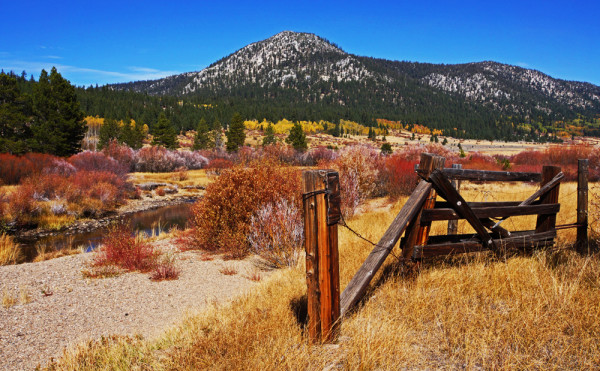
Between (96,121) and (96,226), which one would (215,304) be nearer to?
(96,226)

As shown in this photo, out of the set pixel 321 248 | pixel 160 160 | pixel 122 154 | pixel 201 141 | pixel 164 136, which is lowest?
pixel 321 248

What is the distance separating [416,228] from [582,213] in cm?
370

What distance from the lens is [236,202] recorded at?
9477mm

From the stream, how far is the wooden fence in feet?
26.2

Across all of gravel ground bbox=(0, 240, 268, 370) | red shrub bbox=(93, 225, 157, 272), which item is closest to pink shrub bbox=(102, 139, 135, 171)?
red shrub bbox=(93, 225, 157, 272)

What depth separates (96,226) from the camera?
56.8 ft

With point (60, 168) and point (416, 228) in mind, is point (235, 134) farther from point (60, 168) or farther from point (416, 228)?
point (416, 228)

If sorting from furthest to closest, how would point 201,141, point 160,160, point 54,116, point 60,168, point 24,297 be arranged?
point 201,141 → point 160,160 → point 54,116 → point 60,168 → point 24,297

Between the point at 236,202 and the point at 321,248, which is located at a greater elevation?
the point at 321,248

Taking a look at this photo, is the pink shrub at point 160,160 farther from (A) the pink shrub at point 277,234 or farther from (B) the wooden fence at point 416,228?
(B) the wooden fence at point 416,228

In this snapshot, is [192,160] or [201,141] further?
[201,141]

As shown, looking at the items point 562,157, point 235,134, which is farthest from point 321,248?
point 235,134

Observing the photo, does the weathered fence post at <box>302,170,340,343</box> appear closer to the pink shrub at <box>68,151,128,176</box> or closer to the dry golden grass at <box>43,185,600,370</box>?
the dry golden grass at <box>43,185,600,370</box>

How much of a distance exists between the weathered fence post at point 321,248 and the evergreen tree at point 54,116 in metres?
34.8
